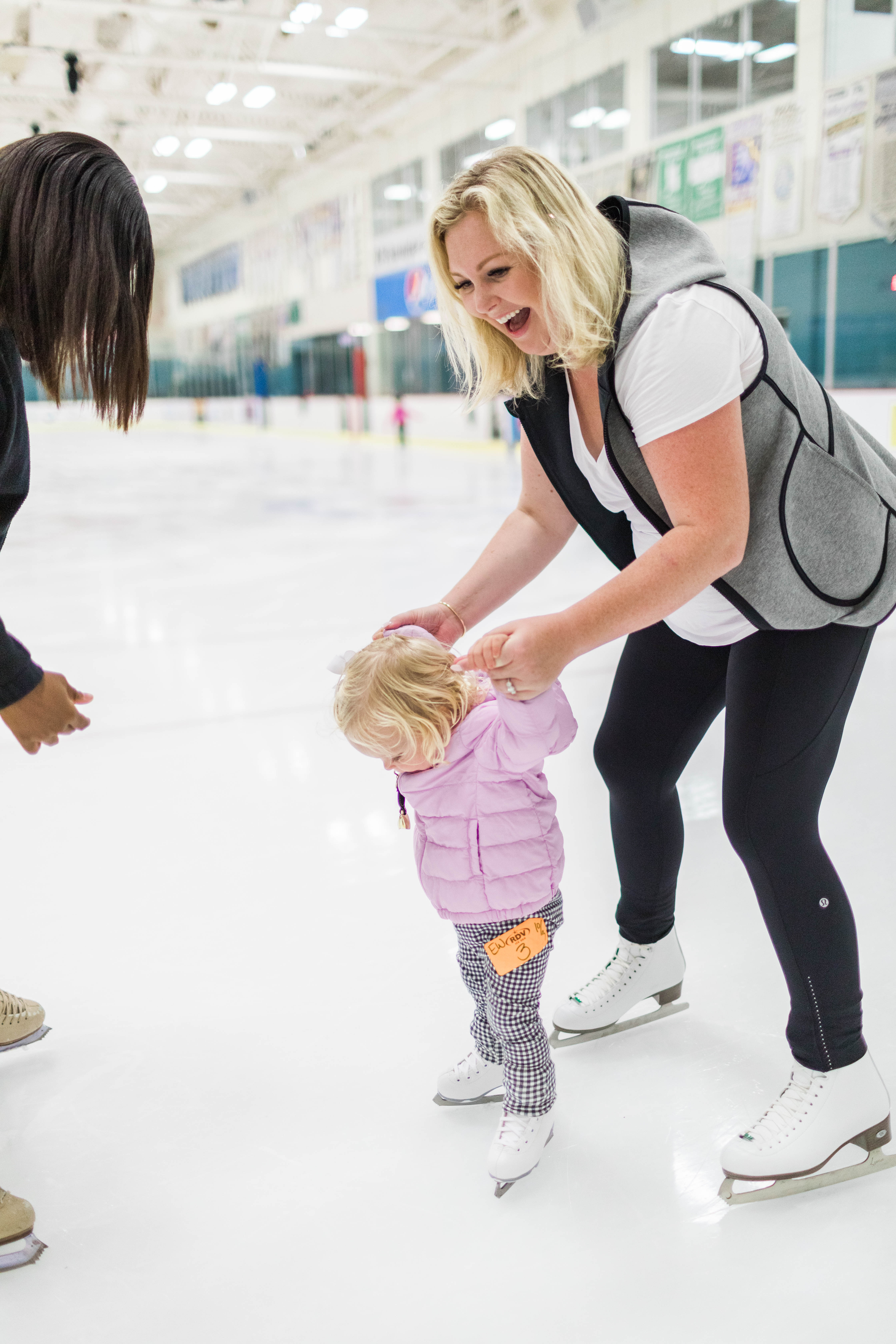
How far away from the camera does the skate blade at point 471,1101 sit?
4.81 ft

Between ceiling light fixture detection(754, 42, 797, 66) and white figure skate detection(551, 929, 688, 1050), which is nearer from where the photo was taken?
white figure skate detection(551, 929, 688, 1050)

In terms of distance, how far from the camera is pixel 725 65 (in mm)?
12062

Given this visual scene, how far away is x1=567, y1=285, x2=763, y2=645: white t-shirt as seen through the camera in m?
1.06

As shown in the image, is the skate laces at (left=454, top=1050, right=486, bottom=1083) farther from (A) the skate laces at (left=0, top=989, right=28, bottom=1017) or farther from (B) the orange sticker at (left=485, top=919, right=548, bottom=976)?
(A) the skate laces at (left=0, top=989, right=28, bottom=1017)

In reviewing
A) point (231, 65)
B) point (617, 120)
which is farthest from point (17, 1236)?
point (231, 65)

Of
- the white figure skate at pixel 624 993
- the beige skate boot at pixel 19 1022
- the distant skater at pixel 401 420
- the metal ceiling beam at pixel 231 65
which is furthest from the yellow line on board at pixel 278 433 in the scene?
the beige skate boot at pixel 19 1022

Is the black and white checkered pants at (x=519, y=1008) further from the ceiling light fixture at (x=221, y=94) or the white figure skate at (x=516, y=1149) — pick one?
the ceiling light fixture at (x=221, y=94)

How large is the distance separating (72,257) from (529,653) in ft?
2.15

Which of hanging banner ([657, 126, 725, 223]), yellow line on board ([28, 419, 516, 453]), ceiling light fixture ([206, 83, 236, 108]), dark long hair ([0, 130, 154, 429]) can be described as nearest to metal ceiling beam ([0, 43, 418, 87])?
ceiling light fixture ([206, 83, 236, 108])

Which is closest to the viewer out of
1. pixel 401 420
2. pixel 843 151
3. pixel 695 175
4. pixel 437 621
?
pixel 437 621

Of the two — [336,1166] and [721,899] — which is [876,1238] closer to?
[336,1166]

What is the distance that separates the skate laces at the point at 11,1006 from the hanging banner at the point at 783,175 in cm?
1165

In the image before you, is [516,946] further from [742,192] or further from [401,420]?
[401,420]

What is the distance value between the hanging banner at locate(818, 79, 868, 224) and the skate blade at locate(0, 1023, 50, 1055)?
11085 mm
